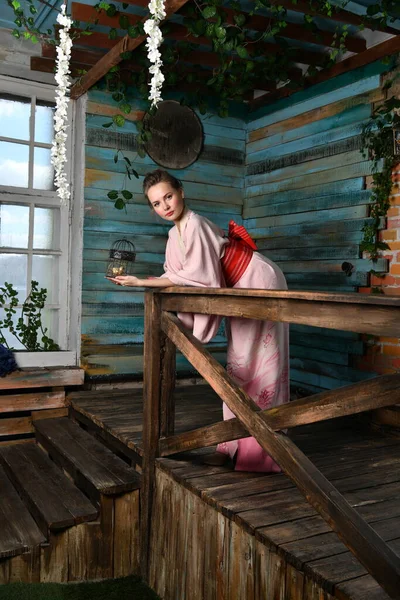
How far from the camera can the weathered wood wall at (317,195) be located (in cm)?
424

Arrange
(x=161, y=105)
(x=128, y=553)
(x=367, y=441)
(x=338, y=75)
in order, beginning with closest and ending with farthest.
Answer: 1. (x=128, y=553)
2. (x=367, y=441)
3. (x=338, y=75)
4. (x=161, y=105)

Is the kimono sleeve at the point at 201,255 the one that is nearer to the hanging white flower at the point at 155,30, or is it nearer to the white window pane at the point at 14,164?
the hanging white flower at the point at 155,30

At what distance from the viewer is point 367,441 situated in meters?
3.57

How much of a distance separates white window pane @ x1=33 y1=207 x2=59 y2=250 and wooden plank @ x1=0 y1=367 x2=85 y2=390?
100 cm

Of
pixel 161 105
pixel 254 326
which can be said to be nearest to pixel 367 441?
pixel 254 326

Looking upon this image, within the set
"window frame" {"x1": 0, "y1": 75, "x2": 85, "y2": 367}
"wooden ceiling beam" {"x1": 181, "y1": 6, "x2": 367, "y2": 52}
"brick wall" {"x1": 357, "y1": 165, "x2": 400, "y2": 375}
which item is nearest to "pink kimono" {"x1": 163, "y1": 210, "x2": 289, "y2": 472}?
"brick wall" {"x1": 357, "y1": 165, "x2": 400, "y2": 375}

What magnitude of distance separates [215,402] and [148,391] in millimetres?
1476

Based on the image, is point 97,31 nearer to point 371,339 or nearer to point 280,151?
point 280,151

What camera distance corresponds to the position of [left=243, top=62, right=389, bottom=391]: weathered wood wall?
4242 mm

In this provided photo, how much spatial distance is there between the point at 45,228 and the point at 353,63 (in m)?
2.66

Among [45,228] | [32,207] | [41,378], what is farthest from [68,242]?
[41,378]

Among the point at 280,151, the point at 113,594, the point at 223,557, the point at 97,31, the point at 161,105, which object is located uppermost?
the point at 97,31

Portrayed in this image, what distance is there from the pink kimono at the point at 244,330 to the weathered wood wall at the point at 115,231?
1.87 m

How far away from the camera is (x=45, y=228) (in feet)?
15.6
